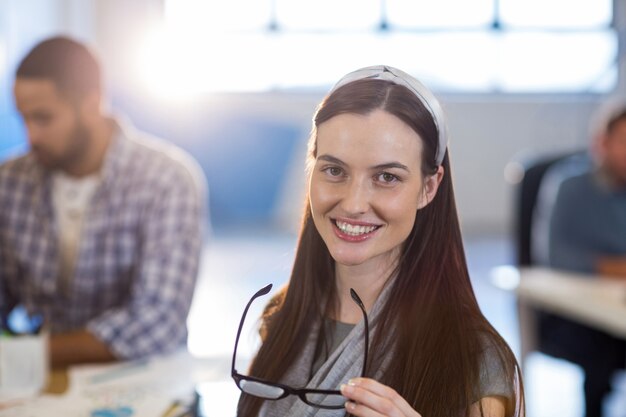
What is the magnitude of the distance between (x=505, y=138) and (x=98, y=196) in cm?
781

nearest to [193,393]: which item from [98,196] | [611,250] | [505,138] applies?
[98,196]

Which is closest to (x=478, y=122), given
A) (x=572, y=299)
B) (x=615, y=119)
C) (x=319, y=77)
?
(x=319, y=77)

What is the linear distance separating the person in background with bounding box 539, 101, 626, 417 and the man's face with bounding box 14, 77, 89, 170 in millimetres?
2144

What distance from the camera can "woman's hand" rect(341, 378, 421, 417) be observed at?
927 millimetres

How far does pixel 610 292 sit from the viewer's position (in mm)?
3049

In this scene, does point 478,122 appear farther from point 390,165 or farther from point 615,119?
point 390,165

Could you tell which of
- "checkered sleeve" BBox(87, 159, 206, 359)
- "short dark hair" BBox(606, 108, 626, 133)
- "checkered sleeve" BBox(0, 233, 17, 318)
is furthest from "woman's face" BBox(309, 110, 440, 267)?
"short dark hair" BBox(606, 108, 626, 133)

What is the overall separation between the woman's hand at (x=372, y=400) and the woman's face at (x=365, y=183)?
5.7 inches

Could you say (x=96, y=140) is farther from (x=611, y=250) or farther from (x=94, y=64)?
(x=611, y=250)

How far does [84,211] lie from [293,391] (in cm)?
138

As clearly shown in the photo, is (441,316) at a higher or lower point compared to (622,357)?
higher

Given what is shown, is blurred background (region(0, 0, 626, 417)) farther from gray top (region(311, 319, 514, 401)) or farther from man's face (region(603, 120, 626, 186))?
gray top (region(311, 319, 514, 401))

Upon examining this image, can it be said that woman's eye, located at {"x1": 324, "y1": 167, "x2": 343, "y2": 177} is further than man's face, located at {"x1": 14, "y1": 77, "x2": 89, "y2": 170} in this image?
No

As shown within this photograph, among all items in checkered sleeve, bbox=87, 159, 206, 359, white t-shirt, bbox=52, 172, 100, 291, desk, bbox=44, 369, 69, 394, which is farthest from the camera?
white t-shirt, bbox=52, 172, 100, 291
